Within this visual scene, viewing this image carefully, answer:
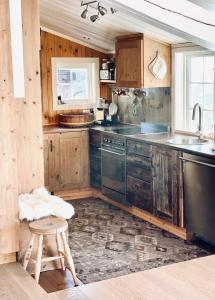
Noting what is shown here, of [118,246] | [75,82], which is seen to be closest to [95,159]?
[75,82]

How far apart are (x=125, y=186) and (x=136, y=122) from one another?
3.78 ft

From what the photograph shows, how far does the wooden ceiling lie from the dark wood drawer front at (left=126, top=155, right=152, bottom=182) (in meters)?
1.42

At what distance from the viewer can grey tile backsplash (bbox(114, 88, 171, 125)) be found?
6359 mm

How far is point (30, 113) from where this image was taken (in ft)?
14.7

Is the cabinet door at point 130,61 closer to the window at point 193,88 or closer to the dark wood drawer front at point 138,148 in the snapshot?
the window at point 193,88

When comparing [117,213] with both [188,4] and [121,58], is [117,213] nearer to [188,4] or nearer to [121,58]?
Answer: [121,58]

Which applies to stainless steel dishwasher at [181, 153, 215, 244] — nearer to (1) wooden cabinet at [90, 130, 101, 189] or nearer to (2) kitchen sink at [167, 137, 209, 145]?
(2) kitchen sink at [167, 137, 209, 145]

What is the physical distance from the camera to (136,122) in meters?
7.02

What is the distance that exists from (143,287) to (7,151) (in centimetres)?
136

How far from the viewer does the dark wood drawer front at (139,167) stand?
570cm

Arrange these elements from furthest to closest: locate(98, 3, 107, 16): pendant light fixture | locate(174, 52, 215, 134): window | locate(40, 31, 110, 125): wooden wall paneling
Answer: locate(40, 31, 110, 125): wooden wall paneling → locate(174, 52, 215, 134): window → locate(98, 3, 107, 16): pendant light fixture

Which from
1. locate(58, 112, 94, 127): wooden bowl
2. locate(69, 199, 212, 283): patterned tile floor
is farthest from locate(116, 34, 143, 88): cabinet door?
locate(69, 199, 212, 283): patterned tile floor

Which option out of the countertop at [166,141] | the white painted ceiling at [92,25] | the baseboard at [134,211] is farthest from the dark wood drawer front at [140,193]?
the white painted ceiling at [92,25]

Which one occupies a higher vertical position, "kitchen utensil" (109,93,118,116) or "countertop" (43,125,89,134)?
"kitchen utensil" (109,93,118,116)
